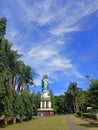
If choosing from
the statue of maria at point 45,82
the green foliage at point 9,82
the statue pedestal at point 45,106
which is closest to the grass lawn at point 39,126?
the green foliage at point 9,82

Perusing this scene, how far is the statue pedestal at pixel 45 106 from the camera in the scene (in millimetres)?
111125

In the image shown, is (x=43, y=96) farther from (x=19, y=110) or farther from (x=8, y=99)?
(x=8, y=99)

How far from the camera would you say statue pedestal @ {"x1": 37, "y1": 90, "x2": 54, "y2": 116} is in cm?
11112

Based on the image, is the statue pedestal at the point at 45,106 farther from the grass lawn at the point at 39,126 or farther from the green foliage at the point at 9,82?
the grass lawn at the point at 39,126

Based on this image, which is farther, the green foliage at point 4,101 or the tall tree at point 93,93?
the tall tree at point 93,93

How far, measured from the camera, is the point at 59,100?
14538cm

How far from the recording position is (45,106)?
11350cm

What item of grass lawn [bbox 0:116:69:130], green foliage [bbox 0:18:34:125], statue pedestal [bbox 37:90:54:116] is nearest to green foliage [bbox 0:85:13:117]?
green foliage [bbox 0:18:34:125]

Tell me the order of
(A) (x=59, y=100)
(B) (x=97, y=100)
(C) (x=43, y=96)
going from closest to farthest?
1. (B) (x=97, y=100)
2. (C) (x=43, y=96)
3. (A) (x=59, y=100)

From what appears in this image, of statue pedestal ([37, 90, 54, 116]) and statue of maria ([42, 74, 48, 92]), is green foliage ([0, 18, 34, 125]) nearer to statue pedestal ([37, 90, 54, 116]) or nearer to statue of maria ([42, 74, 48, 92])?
statue pedestal ([37, 90, 54, 116])

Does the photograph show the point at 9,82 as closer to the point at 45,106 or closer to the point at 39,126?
the point at 39,126

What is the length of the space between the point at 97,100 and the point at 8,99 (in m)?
11.6

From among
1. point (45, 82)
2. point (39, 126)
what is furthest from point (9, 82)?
point (45, 82)

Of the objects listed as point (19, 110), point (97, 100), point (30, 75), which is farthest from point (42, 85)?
point (97, 100)
